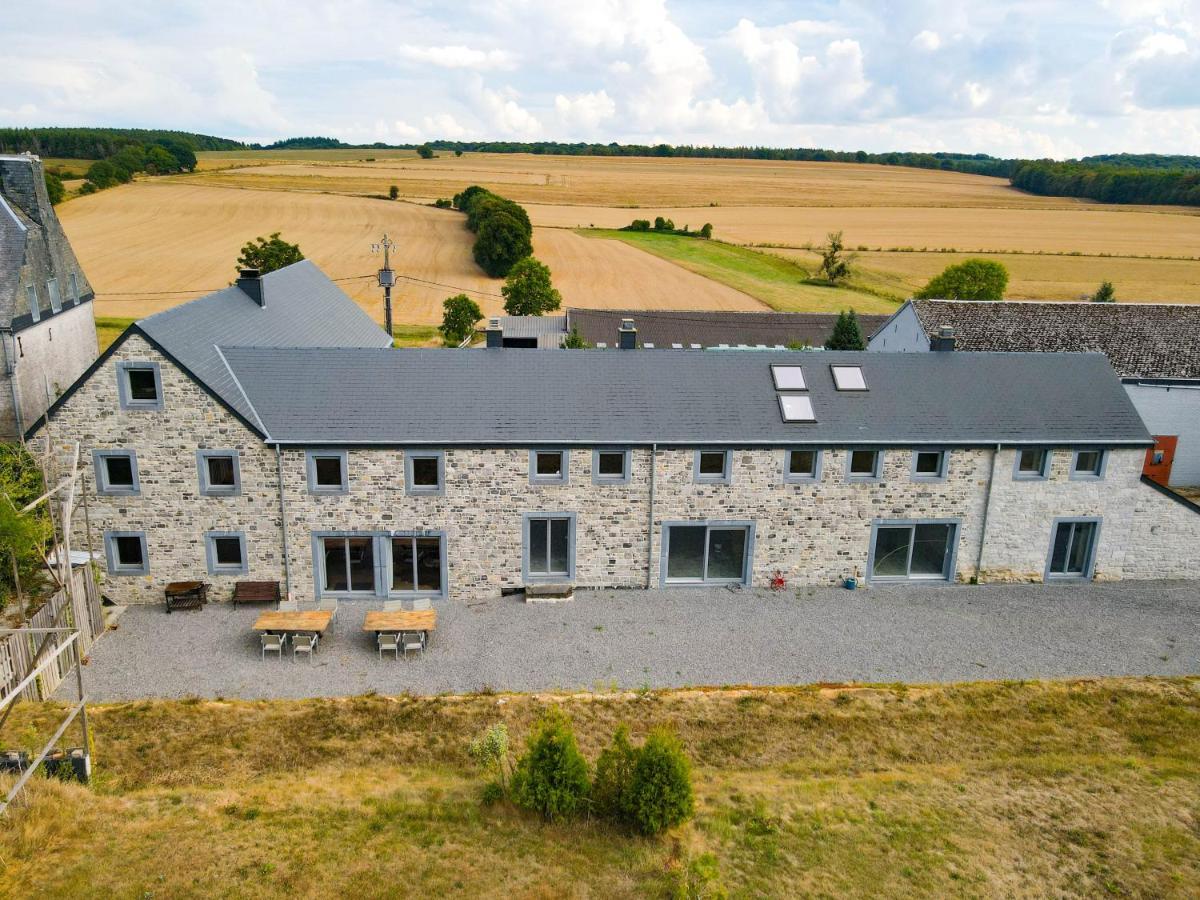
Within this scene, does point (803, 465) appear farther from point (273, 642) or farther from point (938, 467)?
point (273, 642)

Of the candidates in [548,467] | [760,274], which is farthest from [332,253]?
[548,467]

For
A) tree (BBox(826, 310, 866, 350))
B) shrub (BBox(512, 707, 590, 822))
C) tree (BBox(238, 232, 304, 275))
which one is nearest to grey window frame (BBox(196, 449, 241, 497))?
shrub (BBox(512, 707, 590, 822))

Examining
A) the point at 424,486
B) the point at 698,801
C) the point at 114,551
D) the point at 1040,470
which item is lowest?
the point at 698,801

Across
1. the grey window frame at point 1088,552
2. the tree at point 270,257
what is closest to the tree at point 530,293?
the tree at point 270,257

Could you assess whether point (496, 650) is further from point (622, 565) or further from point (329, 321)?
point (329, 321)

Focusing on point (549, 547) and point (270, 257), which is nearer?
point (549, 547)

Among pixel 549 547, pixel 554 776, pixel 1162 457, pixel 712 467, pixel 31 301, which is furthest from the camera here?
pixel 1162 457

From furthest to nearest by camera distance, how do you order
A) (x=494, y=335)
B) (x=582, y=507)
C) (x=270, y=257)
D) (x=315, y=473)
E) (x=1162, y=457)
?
(x=270, y=257) → (x=1162, y=457) → (x=494, y=335) → (x=582, y=507) → (x=315, y=473)
